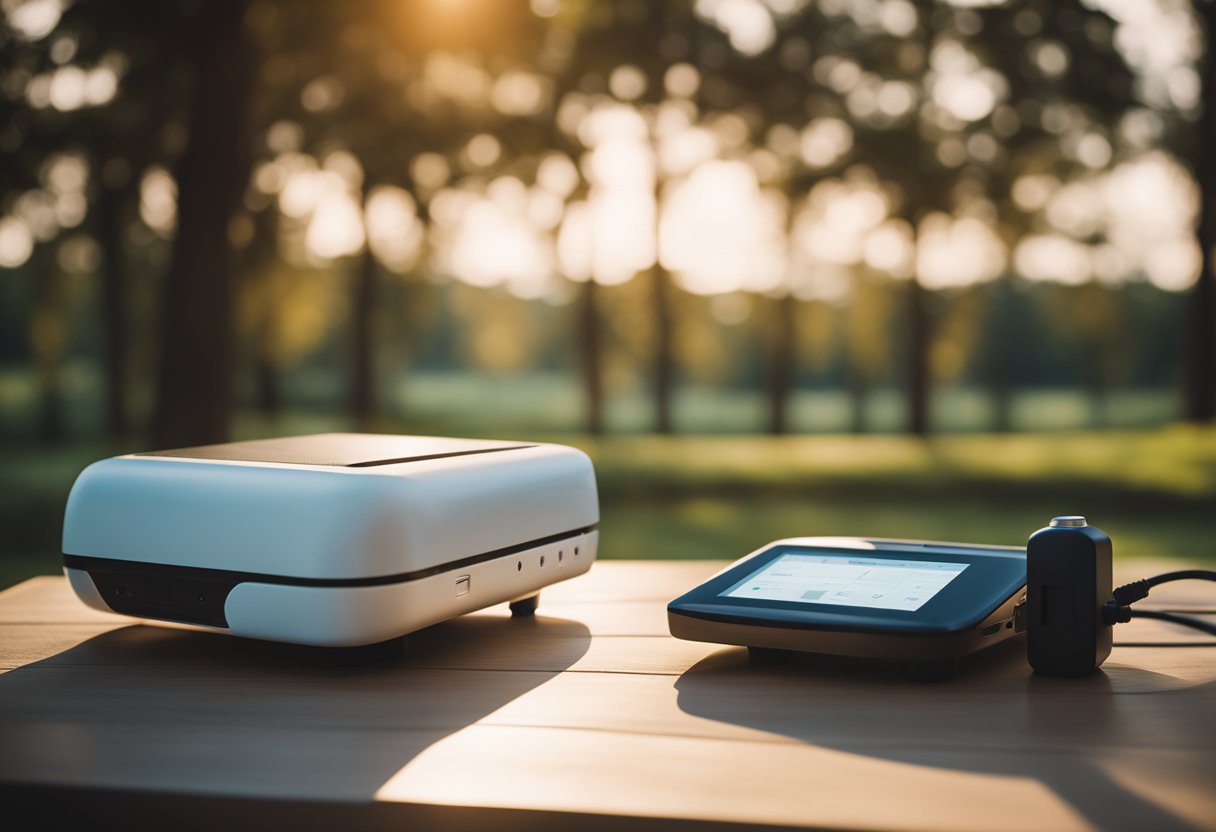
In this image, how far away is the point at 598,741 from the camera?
79 centimetres

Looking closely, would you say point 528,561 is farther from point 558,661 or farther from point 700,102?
point 700,102

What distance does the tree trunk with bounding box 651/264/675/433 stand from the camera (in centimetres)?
1186

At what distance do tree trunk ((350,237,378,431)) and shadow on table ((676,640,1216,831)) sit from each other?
10.9 metres

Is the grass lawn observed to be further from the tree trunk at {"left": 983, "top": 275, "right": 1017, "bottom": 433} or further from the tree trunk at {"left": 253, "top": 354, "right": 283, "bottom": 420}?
the tree trunk at {"left": 983, "top": 275, "right": 1017, "bottom": 433}

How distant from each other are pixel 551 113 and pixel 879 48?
355 cm

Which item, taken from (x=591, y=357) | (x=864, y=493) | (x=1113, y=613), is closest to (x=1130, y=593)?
(x=1113, y=613)

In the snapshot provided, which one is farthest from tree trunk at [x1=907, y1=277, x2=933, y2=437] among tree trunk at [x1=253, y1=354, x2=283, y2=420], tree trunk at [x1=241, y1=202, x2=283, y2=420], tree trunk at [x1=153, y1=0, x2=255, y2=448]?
tree trunk at [x1=253, y1=354, x2=283, y2=420]

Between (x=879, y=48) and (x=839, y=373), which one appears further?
(x=839, y=373)

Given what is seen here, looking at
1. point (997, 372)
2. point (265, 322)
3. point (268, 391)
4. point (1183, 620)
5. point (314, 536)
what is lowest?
point (997, 372)

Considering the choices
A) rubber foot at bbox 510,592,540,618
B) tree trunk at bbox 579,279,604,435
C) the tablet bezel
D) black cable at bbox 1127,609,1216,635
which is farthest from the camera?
tree trunk at bbox 579,279,604,435

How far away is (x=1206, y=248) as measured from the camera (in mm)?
10180

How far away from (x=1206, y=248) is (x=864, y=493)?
4408mm

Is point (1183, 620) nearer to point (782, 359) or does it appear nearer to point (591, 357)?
point (591, 357)

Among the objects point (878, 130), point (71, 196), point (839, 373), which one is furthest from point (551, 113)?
point (839, 373)
